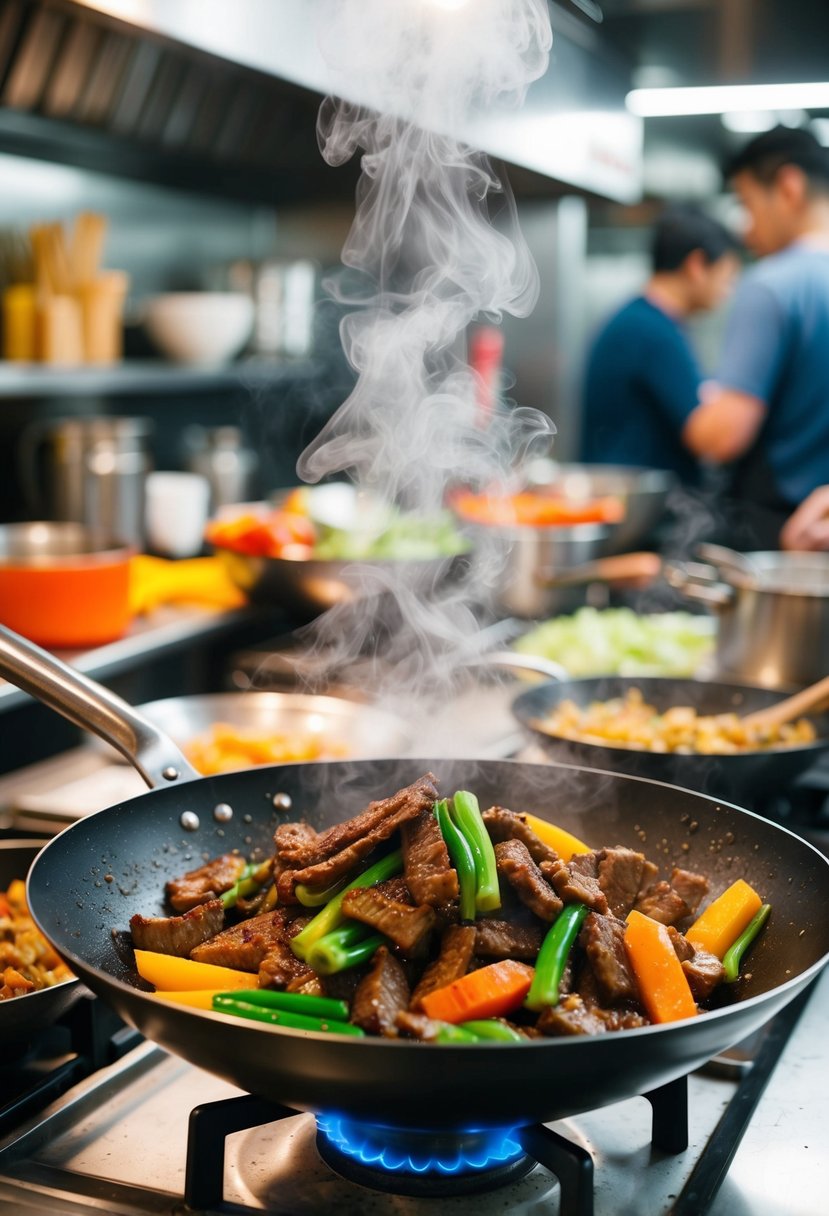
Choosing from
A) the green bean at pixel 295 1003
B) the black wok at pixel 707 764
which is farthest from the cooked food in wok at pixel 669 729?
the green bean at pixel 295 1003

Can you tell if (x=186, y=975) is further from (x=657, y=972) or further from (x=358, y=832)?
(x=657, y=972)

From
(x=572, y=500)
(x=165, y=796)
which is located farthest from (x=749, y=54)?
(x=165, y=796)

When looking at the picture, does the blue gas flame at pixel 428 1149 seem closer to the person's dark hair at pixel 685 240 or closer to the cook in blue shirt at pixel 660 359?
the cook in blue shirt at pixel 660 359

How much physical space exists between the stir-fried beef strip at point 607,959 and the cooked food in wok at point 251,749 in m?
0.88

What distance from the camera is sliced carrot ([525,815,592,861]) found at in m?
1.29

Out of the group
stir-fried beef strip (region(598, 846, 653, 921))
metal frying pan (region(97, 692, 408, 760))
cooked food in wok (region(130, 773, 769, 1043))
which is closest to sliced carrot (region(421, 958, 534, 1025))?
cooked food in wok (region(130, 773, 769, 1043))

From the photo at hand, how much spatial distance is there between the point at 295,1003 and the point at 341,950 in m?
0.06

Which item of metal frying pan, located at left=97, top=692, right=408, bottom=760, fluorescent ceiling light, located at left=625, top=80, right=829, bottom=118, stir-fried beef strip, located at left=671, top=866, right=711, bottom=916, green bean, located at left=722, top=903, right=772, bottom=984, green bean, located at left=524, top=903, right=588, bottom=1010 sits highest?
fluorescent ceiling light, located at left=625, top=80, right=829, bottom=118

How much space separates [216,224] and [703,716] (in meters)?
3.15

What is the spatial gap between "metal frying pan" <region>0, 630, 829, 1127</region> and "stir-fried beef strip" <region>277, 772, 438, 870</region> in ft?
0.59

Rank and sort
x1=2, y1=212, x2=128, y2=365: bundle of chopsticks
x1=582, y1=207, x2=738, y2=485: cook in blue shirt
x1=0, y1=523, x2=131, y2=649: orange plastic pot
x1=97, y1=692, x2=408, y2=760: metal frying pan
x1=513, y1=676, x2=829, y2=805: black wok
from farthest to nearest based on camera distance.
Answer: x1=582, y1=207, x2=738, y2=485: cook in blue shirt
x1=2, y1=212, x2=128, y2=365: bundle of chopsticks
x1=0, y1=523, x2=131, y2=649: orange plastic pot
x1=97, y1=692, x2=408, y2=760: metal frying pan
x1=513, y1=676, x2=829, y2=805: black wok

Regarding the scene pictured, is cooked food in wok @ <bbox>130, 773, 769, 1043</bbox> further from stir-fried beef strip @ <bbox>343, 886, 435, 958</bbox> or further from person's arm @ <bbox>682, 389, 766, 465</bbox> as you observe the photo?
person's arm @ <bbox>682, 389, 766, 465</bbox>

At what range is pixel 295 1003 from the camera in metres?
0.98

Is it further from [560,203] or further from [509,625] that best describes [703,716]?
[560,203]
